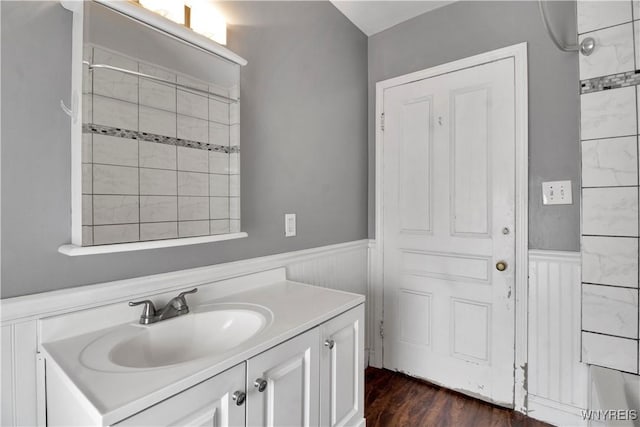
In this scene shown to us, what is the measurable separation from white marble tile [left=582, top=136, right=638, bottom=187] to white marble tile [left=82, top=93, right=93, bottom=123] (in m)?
1.97

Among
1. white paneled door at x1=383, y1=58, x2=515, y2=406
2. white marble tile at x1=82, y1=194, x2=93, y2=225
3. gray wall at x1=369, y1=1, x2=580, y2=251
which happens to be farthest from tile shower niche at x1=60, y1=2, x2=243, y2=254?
gray wall at x1=369, y1=1, x2=580, y2=251

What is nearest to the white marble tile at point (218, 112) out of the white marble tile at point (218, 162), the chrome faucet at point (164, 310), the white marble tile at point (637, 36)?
the white marble tile at point (218, 162)

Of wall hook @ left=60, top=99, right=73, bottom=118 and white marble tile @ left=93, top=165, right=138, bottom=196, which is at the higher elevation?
wall hook @ left=60, top=99, right=73, bottom=118

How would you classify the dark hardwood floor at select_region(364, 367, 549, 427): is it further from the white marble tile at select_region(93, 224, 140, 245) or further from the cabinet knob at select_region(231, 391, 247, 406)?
the white marble tile at select_region(93, 224, 140, 245)

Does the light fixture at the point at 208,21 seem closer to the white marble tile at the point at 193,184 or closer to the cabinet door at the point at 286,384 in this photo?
the white marble tile at the point at 193,184

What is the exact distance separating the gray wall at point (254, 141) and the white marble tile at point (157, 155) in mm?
201

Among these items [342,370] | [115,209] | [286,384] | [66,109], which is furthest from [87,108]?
[342,370]

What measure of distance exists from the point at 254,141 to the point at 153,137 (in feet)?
1.62

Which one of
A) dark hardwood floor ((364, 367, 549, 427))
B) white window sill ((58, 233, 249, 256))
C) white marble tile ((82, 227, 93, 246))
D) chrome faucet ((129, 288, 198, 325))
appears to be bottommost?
dark hardwood floor ((364, 367, 549, 427))

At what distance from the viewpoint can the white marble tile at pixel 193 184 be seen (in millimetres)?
1183

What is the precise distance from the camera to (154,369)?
0.76 metres

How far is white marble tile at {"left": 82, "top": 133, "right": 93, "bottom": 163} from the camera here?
92 centimetres

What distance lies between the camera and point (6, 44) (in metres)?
0.85

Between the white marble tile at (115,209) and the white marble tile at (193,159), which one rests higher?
the white marble tile at (193,159)
